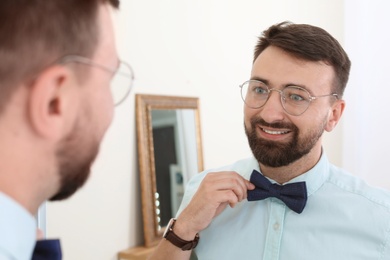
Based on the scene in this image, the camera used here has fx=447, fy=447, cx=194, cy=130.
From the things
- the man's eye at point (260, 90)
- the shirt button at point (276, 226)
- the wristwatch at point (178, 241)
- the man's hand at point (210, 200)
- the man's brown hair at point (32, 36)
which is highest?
the man's brown hair at point (32, 36)

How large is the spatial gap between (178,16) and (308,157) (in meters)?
1.27

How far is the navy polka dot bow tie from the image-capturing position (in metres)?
1.35

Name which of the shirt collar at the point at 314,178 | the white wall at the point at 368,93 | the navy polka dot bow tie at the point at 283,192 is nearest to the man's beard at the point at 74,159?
the navy polka dot bow tie at the point at 283,192

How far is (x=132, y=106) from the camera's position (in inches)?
83.4

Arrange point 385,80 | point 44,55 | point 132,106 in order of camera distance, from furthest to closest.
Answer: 1. point 385,80
2. point 132,106
3. point 44,55

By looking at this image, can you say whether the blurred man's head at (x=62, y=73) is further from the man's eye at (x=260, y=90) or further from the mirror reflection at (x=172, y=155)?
the mirror reflection at (x=172, y=155)

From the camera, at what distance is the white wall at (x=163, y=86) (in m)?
1.94

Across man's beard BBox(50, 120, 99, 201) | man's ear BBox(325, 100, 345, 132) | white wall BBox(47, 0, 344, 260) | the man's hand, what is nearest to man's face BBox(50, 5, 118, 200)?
man's beard BBox(50, 120, 99, 201)

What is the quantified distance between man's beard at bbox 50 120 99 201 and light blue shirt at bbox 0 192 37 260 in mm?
91

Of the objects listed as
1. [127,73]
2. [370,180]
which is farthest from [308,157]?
[370,180]

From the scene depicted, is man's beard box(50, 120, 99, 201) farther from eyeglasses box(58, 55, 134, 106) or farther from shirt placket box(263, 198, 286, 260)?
shirt placket box(263, 198, 286, 260)

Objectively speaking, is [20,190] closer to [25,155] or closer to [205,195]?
[25,155]

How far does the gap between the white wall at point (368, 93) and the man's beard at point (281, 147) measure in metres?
2.39

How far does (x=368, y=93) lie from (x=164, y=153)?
213cm
